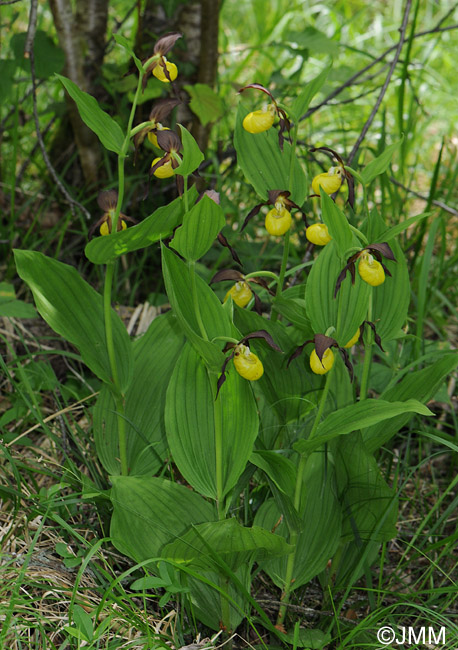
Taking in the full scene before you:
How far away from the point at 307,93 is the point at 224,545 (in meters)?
0.87

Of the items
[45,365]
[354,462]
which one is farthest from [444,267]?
[45,365]

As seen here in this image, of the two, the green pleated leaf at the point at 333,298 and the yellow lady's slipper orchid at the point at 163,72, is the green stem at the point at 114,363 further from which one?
the green pleated leaf at the point at 333,298

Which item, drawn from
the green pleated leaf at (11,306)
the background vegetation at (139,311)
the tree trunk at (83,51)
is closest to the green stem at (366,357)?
the background vegetation at (139,311)

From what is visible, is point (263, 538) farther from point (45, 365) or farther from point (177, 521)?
point (45, 365)

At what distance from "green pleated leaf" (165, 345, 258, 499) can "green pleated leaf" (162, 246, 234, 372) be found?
0.06 m

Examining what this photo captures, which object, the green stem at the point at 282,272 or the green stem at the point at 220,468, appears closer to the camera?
the green stem at the point at 220,468

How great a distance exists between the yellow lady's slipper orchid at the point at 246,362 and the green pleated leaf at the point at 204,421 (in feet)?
0.37

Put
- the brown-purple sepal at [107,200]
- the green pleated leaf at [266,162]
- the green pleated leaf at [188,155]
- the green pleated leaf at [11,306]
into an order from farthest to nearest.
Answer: the green pleated leaf at [11,306], the green pleated leaf at [266,162], the brown-purple sepal at [107,200], the green pleated leaf at [188,155]

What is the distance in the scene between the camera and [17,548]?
1.26 meters

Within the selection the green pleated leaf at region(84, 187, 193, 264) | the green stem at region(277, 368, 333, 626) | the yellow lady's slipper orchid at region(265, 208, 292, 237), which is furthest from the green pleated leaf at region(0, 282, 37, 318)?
the green stem at region(277, 368, 333, 626)

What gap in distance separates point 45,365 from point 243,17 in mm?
3291

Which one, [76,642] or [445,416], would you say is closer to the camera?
[76,642]

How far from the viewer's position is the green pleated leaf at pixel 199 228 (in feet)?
3.42

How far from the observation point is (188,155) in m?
1.02
